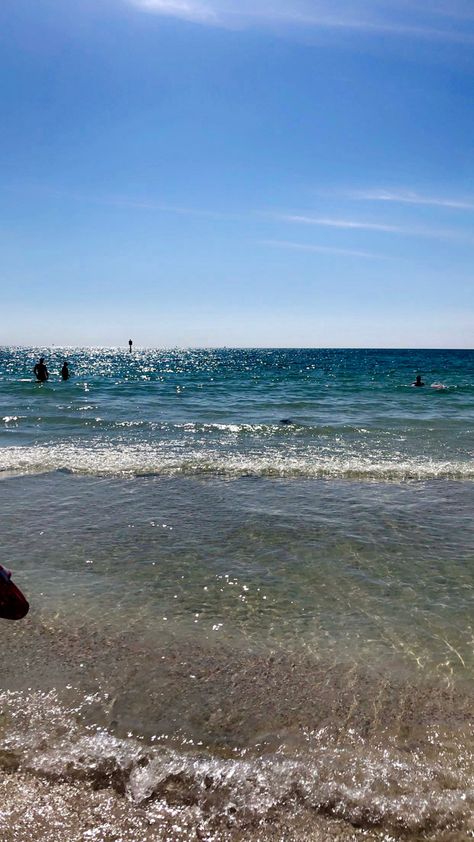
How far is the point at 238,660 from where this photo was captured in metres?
4.60

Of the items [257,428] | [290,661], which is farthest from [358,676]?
[257,428]

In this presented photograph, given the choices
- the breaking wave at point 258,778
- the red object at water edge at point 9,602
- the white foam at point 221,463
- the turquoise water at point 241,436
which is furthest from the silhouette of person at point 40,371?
the breaking wave at point 258,778

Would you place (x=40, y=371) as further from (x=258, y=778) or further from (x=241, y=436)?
(x=258, y=778)

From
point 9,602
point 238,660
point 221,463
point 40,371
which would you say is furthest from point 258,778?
point 40,371

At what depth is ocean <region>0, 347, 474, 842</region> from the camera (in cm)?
310

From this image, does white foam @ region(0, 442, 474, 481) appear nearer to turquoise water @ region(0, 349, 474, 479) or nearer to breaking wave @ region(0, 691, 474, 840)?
turquoise water @ region(0, 349, 474, 479)

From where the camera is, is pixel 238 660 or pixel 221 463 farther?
pixel 221 463

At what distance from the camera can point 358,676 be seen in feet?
14.4

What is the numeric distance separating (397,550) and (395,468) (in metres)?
5.48

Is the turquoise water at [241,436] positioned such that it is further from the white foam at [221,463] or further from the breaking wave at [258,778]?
the breaking wave at [258,778]

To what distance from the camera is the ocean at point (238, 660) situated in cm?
310

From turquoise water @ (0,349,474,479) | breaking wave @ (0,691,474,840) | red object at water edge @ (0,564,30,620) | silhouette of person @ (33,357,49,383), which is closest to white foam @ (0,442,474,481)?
turquoise water @ (0,349,474,479)

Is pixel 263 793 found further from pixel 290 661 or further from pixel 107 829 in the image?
pixel 290 661

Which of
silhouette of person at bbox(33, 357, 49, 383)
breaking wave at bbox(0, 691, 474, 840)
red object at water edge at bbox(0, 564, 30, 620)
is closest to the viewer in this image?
breaking wave at bbox(0, 691, 474, 840)
